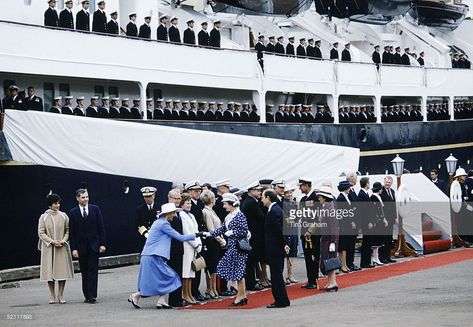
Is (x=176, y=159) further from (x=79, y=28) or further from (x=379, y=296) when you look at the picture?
(x=379, y=296)

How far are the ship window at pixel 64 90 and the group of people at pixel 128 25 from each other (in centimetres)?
121

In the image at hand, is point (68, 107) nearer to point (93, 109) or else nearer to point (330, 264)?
point (93, 109)

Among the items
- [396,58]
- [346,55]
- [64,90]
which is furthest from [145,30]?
[396,58]

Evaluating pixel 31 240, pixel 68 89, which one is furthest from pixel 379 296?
pixel 68 89

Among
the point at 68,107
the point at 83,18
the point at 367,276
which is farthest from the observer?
the point at 83,18

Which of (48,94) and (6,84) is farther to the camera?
(48,94)

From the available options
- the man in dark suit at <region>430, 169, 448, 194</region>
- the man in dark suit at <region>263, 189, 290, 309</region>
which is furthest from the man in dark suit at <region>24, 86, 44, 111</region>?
the man in dark suit at <region>430, 169, 448, 194</region>

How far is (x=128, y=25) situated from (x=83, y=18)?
176 centimetres

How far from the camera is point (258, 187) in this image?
16.4 metres

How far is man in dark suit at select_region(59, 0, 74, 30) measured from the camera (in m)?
23.0

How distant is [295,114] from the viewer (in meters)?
30.3

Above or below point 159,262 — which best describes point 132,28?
above

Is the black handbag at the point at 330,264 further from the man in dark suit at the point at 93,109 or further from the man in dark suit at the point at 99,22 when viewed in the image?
the man in dark suit at the point at 99,22

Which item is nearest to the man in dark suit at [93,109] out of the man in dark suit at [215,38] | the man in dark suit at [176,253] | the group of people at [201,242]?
the man in dark suit at [215,38]
